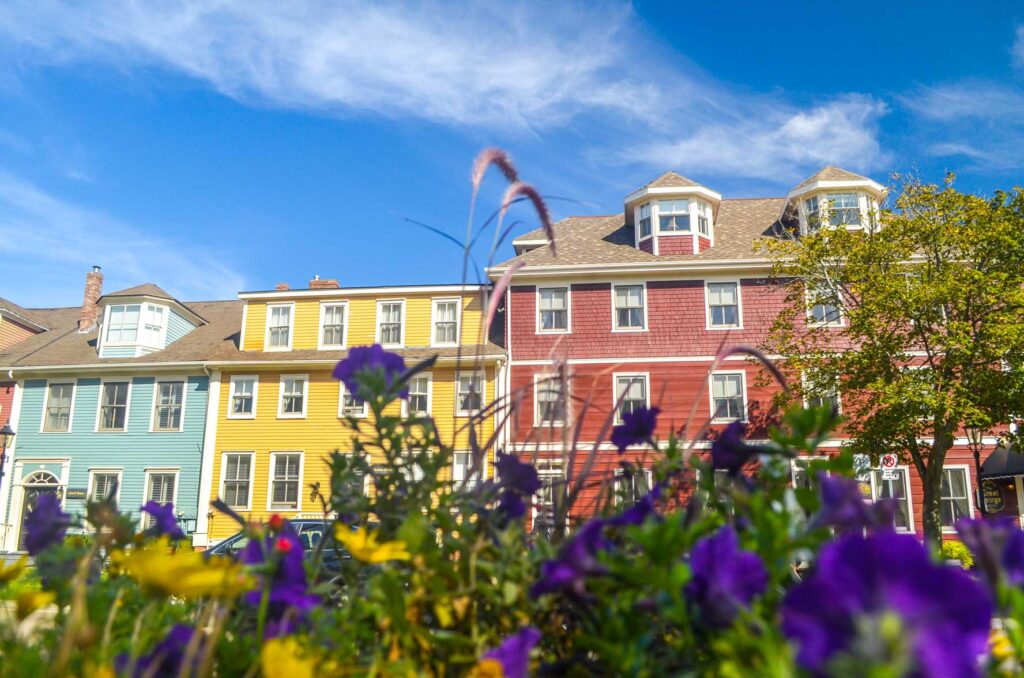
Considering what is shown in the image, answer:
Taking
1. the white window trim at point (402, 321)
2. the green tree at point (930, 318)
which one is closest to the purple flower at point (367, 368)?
the green tree at point (930, 318)

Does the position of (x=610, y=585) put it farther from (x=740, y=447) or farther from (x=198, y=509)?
(x=198, y=509)

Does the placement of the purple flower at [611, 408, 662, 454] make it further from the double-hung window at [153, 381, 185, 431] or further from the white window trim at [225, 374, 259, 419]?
the double-hung window at [153, 381, 185, 431]

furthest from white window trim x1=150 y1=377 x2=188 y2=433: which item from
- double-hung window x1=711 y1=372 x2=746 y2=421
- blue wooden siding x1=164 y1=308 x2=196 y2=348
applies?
double-hung window x1=711 y1=372 x2=746 y2=421

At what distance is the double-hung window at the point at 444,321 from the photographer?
22422 millimetres

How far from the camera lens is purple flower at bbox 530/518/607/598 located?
1.03 metres

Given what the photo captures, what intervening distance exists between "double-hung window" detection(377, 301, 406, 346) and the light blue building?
473 centimetres

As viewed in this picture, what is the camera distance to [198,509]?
21.2 m

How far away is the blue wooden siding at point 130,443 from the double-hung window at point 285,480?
2.30 m

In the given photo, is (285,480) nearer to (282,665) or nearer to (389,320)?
(389,320)

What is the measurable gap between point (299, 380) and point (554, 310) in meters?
7.88

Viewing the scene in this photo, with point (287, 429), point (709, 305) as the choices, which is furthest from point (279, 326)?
point (709, 305)

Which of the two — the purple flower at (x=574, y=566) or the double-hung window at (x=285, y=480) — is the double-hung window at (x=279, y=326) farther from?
the purple flower at (x=574, y=566)

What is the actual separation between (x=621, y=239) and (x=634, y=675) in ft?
73.5

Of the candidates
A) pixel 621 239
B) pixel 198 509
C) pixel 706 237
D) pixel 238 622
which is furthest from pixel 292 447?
pixel 238 622
